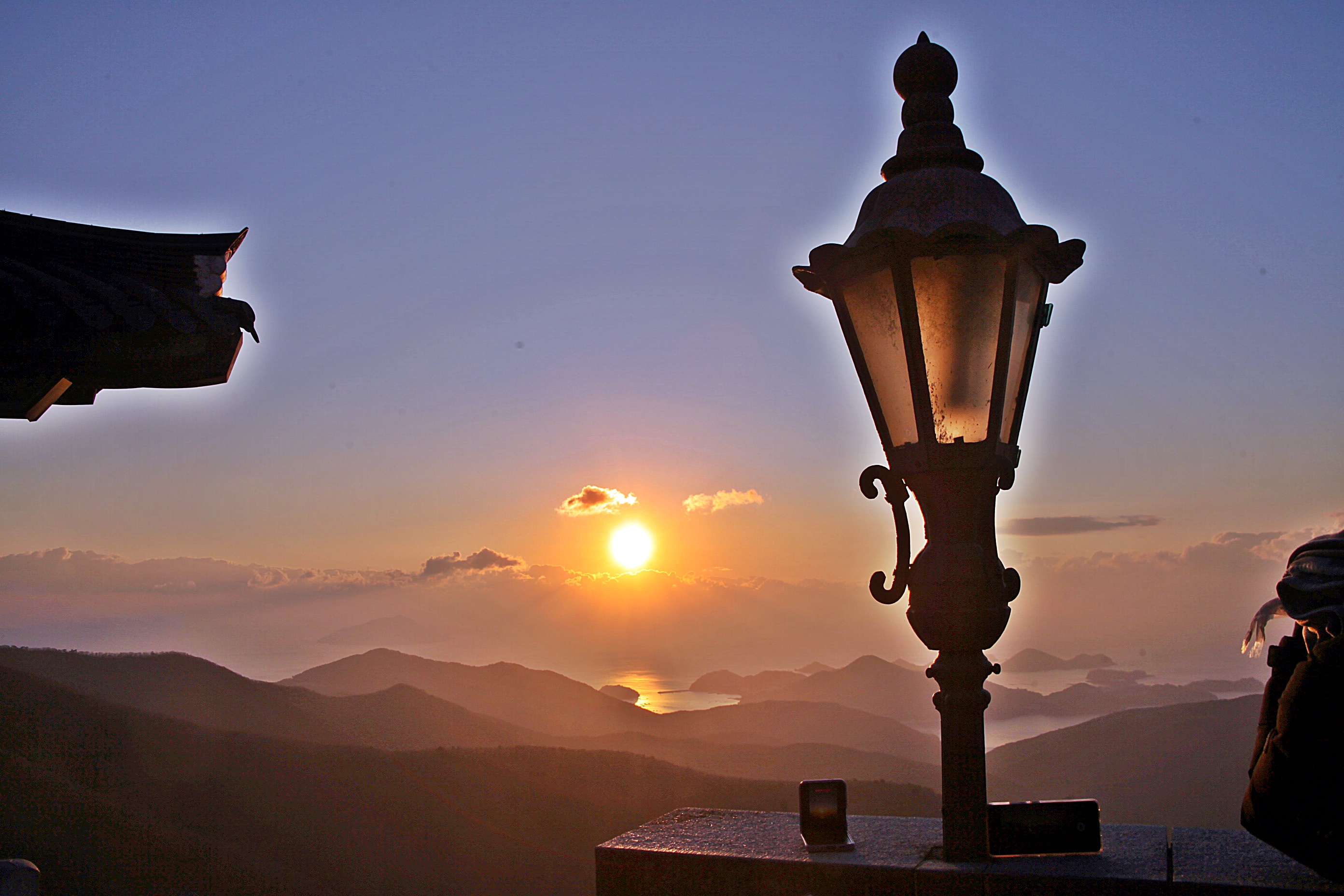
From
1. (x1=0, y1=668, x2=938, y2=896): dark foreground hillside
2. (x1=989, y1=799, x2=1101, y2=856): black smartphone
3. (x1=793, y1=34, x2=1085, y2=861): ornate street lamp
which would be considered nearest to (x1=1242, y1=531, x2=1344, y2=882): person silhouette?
(x1=989, y1=799, x2=1101, y2=856): black smartphone

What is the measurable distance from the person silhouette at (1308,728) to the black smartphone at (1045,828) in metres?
0.54

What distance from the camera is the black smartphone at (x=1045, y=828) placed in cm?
320

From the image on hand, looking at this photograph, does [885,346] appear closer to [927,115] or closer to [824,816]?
[927,115]

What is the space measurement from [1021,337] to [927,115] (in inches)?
44.9

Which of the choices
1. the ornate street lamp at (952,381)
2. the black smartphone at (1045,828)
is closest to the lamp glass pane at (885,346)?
the ornate street lamp at (952,381)

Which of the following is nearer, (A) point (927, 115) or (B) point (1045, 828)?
(B) point (1045, 828)

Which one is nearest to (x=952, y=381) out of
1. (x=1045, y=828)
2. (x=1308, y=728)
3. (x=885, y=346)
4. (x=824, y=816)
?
(x=885, y=346)

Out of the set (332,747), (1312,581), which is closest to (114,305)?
(1312,581)

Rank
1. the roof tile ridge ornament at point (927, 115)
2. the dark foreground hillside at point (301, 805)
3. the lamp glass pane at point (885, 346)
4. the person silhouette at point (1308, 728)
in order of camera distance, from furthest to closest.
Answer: the dark foreground hillside at point (301, 805), the roof tile ridge ornament at point (927, 115), the lamp glass pane at point (885, 346), the person silhouette at point (1308, 728)

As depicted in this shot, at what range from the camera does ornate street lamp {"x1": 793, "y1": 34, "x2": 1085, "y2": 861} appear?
3217 mm

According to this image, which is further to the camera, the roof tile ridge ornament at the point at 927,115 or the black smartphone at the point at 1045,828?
the roof tile ridge ornament at the point at 927,115

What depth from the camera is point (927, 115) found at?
12.7 feet

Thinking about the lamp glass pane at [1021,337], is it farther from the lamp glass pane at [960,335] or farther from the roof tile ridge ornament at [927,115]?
the roof tile ridge ornament at [927,115]

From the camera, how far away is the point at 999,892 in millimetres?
2998
